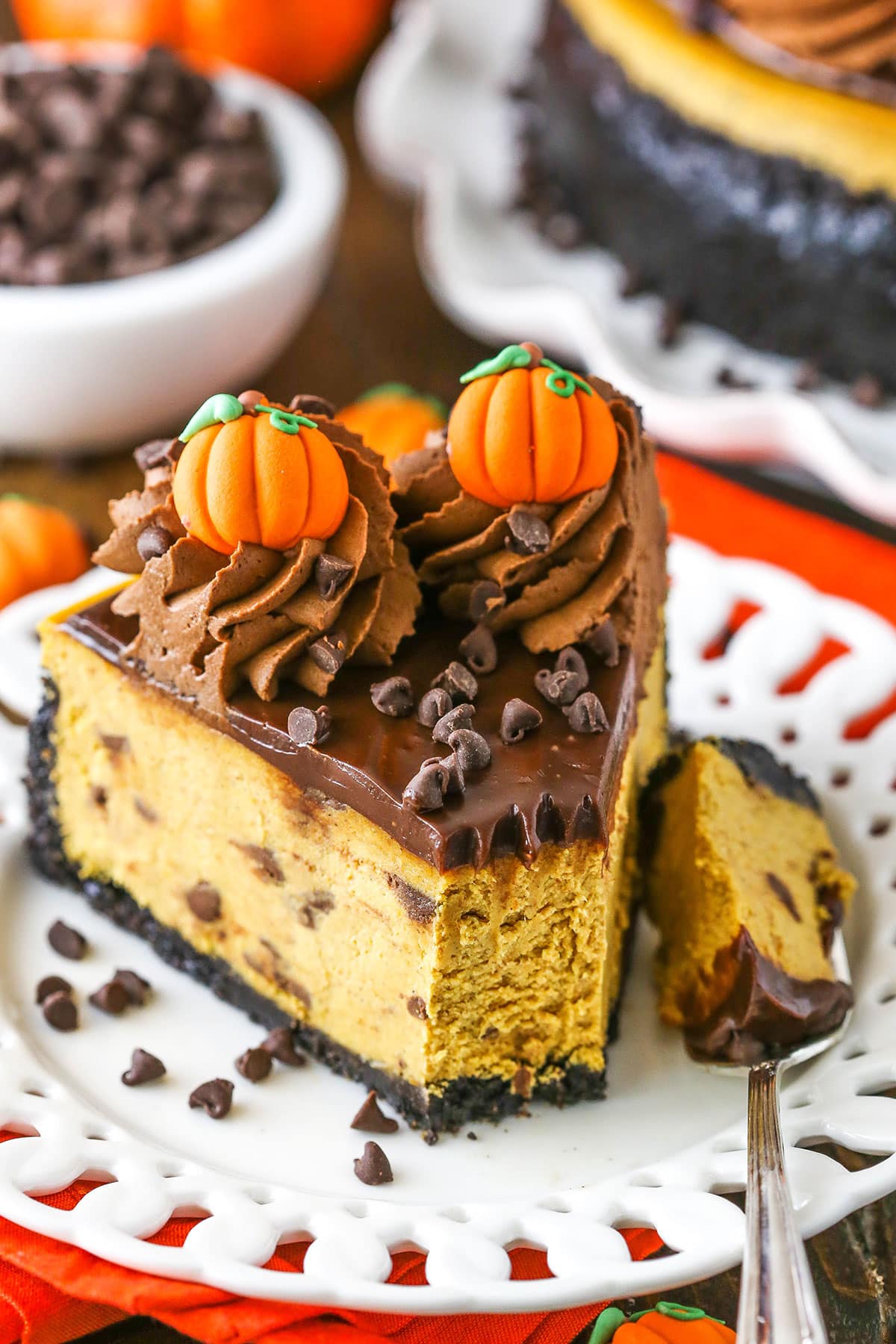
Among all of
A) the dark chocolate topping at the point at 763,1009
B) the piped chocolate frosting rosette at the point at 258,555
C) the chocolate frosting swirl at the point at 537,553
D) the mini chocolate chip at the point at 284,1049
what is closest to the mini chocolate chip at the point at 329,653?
the piped chocolate frosting rosette at the point at 258,555

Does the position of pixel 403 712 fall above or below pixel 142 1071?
above

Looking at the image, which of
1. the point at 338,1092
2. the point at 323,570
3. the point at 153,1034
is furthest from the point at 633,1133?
the point at 323,570

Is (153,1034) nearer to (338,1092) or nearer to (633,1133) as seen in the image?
(338,1092)

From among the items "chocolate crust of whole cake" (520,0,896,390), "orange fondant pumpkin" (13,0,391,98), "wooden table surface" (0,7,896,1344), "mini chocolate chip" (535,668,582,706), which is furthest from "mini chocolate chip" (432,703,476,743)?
"orange fondant pumpkin" (13,0,391,98)

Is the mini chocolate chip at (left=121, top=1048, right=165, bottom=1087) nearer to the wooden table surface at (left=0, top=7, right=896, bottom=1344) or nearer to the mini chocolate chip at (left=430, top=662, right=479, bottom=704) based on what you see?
the mini chocolate chip at (left=430, top=662, right=479, bottom=704)

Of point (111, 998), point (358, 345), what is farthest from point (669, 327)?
point (111, 998)

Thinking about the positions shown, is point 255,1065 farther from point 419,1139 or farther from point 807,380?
point 807,380
